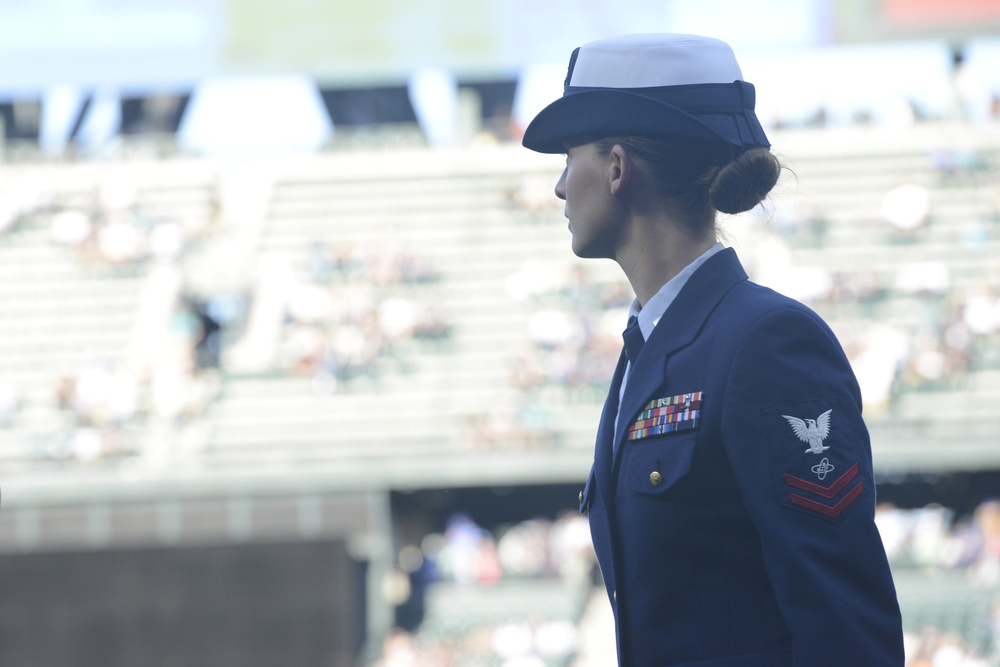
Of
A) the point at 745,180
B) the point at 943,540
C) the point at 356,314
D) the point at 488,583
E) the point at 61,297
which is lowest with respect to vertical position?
the point at 745,180

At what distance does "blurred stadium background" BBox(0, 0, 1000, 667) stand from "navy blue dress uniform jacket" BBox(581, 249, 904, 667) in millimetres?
8329

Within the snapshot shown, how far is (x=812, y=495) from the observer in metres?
1.40

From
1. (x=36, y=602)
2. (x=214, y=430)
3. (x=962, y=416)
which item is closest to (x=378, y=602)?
(x=36, y=602)

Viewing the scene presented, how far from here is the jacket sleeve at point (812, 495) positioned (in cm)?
137

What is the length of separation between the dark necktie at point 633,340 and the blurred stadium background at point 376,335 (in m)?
8.20

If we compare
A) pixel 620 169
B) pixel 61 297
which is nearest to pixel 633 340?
pixel 620 169

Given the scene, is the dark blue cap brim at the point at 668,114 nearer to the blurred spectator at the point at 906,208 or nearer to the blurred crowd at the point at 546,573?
the blurred crowd at the point at 546,573

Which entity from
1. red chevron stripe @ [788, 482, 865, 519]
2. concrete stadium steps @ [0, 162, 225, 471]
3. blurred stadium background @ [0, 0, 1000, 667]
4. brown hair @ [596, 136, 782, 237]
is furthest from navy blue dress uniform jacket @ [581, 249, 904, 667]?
concrete stadium steps @ [0, 162, 225, 471]

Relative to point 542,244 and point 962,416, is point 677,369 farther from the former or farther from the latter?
point 542,244

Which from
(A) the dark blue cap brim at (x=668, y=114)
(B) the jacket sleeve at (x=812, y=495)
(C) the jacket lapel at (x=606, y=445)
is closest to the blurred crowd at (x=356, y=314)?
(C) the jacket lapel at (x=606, y=445)

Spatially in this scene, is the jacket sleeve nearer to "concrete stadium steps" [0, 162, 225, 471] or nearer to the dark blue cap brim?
the dark blue cap brim

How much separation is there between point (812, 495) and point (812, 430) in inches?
2.7

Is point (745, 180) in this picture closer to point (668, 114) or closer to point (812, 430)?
point (668, 114)

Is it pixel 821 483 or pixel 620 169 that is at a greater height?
pixel 620 169
